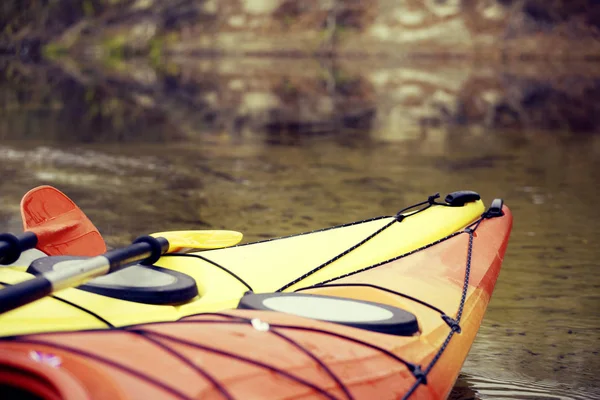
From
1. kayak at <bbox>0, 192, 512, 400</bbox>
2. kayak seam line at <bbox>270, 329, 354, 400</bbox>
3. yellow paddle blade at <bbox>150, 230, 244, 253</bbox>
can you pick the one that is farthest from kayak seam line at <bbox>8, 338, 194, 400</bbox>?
yellow paddle blade at <bbox>150, 230, 244, 253</bbox>

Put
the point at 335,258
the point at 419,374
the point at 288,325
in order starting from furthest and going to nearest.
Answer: the point at 335,258
the point at 419,374
the point at 288,325

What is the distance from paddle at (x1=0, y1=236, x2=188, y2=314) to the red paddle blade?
562 millimetres

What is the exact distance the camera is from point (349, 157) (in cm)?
861

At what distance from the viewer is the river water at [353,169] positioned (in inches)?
147

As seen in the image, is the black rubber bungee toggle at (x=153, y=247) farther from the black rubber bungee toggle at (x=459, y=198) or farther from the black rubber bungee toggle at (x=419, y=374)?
the black rubber bungee toggle at (x=459, y=198)

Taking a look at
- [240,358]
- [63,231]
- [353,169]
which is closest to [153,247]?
[63,231]

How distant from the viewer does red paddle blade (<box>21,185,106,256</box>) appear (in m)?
3.11

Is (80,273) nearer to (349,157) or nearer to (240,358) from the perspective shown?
(240,358)

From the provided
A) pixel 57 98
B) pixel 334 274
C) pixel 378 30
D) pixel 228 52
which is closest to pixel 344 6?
pixel 378 30

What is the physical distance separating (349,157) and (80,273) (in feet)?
21.5

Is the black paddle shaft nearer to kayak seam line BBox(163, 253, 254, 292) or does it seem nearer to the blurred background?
kayak seam line BBox(163, 253, 254, 292)

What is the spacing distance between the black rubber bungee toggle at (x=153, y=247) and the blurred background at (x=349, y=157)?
1.29 metres

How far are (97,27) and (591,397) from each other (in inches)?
1244

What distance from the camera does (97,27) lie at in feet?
106
